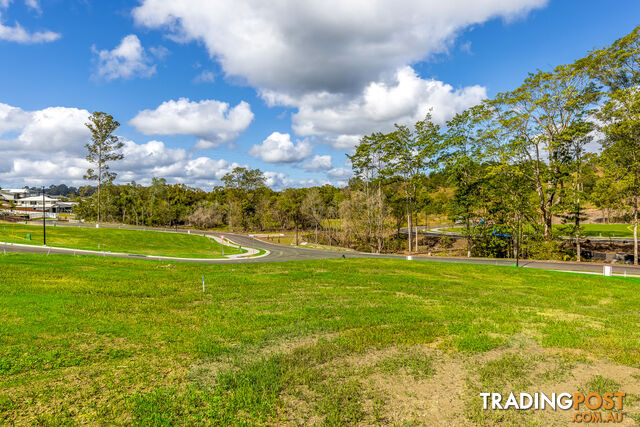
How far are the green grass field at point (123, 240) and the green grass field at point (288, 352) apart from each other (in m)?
27.0

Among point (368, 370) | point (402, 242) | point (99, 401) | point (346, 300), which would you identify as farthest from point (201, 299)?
point (402, 242)

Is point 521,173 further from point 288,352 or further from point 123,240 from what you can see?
point 123,240

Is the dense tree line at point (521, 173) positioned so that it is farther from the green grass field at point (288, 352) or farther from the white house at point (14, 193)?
the white house at point (14, 193)

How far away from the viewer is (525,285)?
1831 cm

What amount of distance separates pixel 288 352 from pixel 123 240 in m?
49.4

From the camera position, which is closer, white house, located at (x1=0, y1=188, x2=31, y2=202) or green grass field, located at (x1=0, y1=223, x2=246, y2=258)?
green grass field, located at (x1=0, y1=223, x2=246, y2=258)

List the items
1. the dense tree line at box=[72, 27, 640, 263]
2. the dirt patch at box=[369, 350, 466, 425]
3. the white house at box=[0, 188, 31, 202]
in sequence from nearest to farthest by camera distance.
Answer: the dirt patch at box=[369, 350, 466, 425], the dense tree line at box=[72, 27, 640, 263], the white house at box=[0, 188, 31, 202]

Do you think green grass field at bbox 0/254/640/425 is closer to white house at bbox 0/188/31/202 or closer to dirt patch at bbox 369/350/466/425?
dirt patch at bbox 369/350/466/425

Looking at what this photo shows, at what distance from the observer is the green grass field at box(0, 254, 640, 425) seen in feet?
17.9

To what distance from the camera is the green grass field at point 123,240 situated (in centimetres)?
3991

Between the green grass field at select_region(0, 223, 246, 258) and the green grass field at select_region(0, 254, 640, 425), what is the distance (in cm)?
2702

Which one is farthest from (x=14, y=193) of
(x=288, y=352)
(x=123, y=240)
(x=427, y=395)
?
(x=427, y=395)

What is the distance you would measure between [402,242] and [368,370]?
48.2 meters

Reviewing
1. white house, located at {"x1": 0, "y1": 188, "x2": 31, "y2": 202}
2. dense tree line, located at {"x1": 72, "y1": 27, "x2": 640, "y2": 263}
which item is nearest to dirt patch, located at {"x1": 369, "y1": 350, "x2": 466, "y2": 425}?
dense tree line, located at {"x1": 72, "y1": 27, "x2": 640, "y2": 263}
